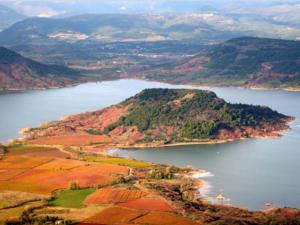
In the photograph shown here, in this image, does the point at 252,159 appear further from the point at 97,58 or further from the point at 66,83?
the point at 97,58

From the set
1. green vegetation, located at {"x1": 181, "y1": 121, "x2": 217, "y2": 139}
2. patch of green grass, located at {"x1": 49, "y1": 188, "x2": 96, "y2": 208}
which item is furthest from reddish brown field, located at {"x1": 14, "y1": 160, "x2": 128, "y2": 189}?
green vegetation, located at {"x1": 181, "y1": 121, "x2": 217, "y2": 139}

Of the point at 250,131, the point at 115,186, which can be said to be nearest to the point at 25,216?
the point at 115,186

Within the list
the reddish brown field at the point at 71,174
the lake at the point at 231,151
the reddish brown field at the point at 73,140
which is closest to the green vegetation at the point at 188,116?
the reddish brown field at the point at 73,140

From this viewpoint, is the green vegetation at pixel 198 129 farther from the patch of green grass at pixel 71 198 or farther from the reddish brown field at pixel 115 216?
the reddish brown field at pixel 115 216

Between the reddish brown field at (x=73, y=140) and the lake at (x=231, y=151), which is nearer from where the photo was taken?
the lake at (x=231, y=151)

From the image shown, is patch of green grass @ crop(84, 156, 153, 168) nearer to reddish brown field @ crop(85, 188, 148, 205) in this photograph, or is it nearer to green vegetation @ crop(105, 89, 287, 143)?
reddish brown field @ crop(85, 188, 148, 205)

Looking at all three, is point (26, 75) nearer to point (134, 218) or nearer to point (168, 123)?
point (168, 123)
